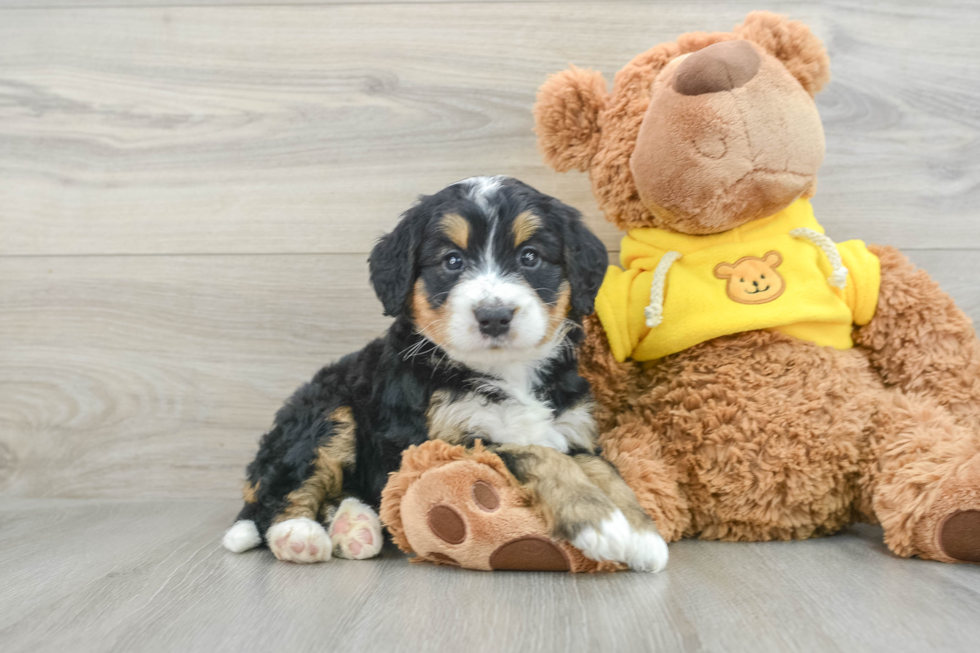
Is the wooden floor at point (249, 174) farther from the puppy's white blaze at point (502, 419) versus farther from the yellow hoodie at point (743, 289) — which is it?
the puppy's white blaze at point (502, 419)

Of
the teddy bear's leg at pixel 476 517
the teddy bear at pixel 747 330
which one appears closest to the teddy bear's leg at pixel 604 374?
the teddy bear at pixel 747 330

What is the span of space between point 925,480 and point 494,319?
90 centimetres

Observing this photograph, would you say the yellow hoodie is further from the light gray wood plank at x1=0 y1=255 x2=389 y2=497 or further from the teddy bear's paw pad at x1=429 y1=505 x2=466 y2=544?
the light gray wood plank at x1=0 y1=255 x2=389 y2=497

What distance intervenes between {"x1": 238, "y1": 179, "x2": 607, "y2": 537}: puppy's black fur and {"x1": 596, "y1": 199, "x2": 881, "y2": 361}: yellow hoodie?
0.17m

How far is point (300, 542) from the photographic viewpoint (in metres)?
1.60

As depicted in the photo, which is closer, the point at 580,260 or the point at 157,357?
the point at 580,260

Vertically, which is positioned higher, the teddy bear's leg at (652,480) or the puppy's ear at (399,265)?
the puppy's ear at (399,265)

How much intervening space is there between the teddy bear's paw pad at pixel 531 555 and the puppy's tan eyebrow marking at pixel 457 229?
0.58 meters

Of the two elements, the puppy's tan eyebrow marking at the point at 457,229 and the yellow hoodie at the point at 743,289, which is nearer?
the puppy's tan eyebrow marking at the point at 457,229

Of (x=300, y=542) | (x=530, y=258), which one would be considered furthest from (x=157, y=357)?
(x=530, y=258)

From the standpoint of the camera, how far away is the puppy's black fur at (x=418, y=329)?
60.7 inches

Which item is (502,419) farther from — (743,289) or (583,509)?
(743,289)

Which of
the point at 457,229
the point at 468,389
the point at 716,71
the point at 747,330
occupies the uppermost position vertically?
the point at 716,71

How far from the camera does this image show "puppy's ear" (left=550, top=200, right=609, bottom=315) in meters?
1.59
